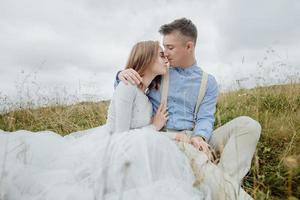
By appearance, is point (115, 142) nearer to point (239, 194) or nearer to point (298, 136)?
point (239, 194)

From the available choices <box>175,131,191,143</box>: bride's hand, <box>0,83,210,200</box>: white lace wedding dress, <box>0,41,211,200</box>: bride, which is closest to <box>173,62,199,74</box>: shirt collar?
<box>175,131,191,143</box>: bride's hand

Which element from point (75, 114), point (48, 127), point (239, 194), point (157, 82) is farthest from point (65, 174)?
point (75, 114)

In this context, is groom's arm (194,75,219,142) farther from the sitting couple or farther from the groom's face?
the groom's face

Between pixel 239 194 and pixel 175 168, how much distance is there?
1.49ft

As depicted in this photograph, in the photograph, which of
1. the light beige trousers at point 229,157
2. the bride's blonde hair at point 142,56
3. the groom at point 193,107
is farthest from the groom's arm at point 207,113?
the bride's blonde hair at point 142,56

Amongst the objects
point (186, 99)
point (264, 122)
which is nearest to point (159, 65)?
point (186, 99)

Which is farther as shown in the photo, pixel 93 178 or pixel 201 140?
pixel 201 140

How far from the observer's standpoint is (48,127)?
6859 mm

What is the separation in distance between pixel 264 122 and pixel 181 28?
5.64ft

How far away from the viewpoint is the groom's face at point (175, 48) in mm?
4426

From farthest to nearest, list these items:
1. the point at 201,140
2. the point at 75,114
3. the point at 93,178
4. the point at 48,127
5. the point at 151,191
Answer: the point at 75,114, the point at 48,127, the point at 201,140, the point at 93,178, the point at 151,191

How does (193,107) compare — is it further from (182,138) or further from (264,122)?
(264,122)

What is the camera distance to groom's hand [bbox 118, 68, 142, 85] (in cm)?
404

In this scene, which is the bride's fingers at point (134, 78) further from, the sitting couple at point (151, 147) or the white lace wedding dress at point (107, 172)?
the white lace wedding dress at point (107, 172)
